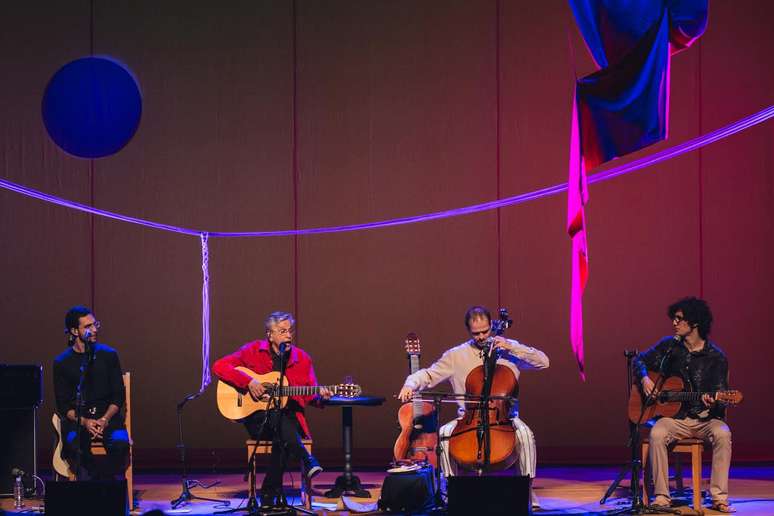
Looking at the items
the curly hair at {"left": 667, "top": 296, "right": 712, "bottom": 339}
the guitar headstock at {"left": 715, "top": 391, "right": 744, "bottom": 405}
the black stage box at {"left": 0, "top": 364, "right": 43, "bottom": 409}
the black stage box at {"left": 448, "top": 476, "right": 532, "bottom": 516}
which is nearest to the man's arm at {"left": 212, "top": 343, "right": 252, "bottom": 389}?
the black stage box at {"left": 0, "top": 364, "right": 43, "bottom": 409}

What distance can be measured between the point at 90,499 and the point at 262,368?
6.08 feet

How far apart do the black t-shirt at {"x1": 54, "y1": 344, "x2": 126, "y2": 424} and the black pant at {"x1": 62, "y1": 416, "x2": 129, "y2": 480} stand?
0.14 meters

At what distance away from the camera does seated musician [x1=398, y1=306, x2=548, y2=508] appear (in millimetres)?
5789

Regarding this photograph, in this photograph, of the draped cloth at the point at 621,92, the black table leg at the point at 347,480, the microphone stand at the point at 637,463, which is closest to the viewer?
the draped cloth at the point at 621,92

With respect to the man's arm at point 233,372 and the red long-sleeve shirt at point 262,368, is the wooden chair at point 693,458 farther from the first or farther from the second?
the man's arm at point 233,372

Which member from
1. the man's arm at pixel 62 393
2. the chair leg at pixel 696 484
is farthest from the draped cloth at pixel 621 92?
the man's arm at pixel 62 393

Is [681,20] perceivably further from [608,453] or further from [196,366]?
[196,366]

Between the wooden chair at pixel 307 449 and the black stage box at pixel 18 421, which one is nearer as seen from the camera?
the wooden chair at pixel 307 449

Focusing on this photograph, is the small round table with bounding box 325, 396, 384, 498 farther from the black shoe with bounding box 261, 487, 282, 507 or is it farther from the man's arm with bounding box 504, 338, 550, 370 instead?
the man's arm with bounding box 504, 338, 550, 370

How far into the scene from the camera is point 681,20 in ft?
16.8

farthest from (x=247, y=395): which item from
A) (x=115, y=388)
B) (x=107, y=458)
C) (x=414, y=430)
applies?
(x=414, y=430)

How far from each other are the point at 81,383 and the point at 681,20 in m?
3.87

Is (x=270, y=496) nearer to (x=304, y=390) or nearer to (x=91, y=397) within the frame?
(x=304, y=390)

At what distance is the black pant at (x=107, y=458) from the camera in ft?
19.5
